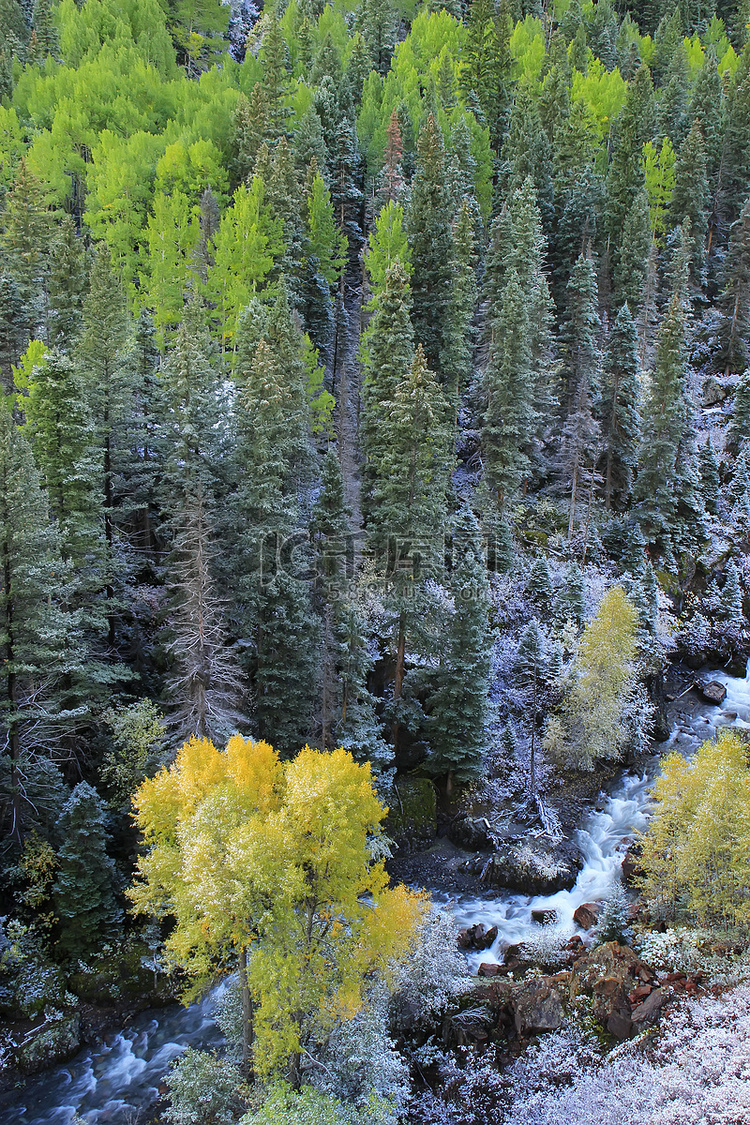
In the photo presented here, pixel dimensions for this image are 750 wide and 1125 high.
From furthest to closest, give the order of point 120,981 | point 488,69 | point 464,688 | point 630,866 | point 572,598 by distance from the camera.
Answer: point 488,69, point 572,598, point 464,688, point 630,866, point 120,981

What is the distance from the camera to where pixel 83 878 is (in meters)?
24.6

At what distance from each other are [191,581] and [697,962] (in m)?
19.5

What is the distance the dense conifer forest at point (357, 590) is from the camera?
20.4 metres

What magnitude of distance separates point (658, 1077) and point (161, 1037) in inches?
570

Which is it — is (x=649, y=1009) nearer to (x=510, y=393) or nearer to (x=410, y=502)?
(x=410, y=502)

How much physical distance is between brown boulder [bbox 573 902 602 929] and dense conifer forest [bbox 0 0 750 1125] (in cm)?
15

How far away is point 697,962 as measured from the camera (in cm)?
2269

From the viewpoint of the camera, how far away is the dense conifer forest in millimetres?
20391

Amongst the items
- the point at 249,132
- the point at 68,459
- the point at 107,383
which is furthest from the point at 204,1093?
the point at 249,132

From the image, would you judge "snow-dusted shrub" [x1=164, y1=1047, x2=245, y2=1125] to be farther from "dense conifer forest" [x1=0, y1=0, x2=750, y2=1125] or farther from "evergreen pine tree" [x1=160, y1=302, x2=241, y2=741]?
"evergreen pine tree" [x1=160, y1=302, x2=241, y2=741]

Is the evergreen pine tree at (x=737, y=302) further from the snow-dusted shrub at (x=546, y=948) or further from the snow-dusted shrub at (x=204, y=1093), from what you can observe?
the snow-dusted shrub at (x=204, y=1093)

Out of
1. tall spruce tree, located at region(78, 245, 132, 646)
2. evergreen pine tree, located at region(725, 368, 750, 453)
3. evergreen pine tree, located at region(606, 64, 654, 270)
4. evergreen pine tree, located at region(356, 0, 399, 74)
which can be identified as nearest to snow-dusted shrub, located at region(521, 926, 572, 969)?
tall spruce tree, located at region(78, 245, 132, 646)

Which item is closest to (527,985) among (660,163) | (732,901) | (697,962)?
(697,962)

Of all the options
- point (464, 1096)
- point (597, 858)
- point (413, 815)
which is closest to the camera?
point (464, 1096)
